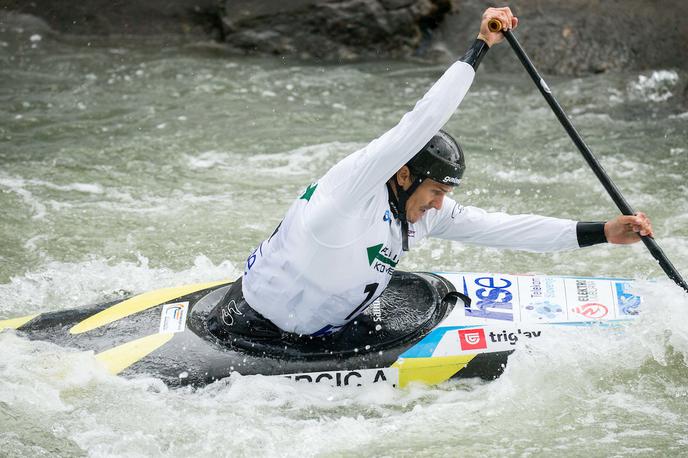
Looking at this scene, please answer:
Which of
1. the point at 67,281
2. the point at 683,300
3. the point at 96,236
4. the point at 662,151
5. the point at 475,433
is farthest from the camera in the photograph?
the point at 662,151

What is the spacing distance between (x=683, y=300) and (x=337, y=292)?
1.86 meters

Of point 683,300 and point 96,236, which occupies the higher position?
point 683,300

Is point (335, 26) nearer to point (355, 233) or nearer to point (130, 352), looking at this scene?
point (130, 352)

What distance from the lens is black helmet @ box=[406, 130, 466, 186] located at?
4.11 meters

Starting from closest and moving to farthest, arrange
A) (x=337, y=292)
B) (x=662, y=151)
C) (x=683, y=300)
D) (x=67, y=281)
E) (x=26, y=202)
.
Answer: (x=337, y=292), (x=683, y=300), (x=67, y=281), (x=26, y=202), (x=662, y=151)

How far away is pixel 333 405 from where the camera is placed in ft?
14.9

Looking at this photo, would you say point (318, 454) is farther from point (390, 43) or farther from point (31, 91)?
point (390, 43)

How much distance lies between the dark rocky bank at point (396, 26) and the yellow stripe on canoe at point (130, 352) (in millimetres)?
7173

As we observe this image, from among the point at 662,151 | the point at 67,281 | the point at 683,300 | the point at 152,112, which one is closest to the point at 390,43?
the point at 152,112

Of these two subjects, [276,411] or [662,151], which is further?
[662,151]

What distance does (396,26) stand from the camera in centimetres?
1132

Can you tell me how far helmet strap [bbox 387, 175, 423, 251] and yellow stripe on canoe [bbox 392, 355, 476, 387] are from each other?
1.98ft

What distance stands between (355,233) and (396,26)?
7694 mm

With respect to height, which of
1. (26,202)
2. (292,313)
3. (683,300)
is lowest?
(26,202)
